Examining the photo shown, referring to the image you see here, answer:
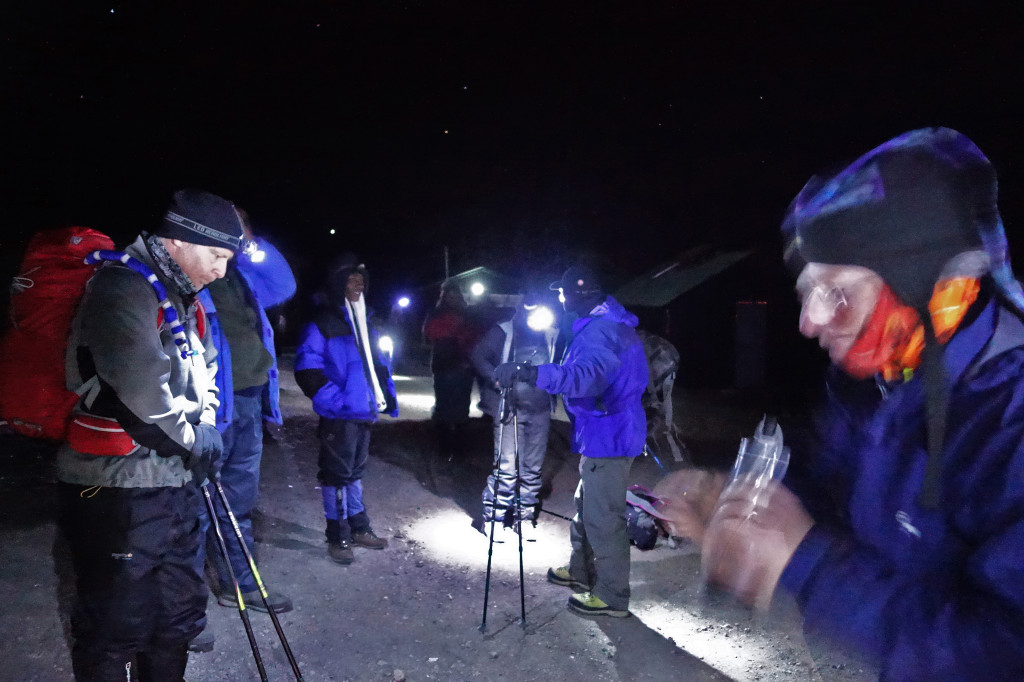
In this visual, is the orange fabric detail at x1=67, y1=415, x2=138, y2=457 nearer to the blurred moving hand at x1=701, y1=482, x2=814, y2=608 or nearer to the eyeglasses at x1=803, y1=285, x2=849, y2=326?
the blurred moving hand at x1=701, y1=482, x2=814, y2=608

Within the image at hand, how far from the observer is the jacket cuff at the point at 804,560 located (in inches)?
57.0

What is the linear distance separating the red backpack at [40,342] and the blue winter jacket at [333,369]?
2786mm

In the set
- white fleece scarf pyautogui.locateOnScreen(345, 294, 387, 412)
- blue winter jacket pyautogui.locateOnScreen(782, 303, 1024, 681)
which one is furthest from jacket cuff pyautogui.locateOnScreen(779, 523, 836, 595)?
white fleece scarf pyautogui.locateOnScreen(345, 294, 387, 412)

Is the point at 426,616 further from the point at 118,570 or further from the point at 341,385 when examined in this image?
the point at 118,570

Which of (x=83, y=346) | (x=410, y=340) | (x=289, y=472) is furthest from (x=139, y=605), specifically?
(x=410, y=340)

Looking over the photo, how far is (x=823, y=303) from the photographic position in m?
1.58

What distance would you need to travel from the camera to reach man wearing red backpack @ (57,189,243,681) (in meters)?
2.64

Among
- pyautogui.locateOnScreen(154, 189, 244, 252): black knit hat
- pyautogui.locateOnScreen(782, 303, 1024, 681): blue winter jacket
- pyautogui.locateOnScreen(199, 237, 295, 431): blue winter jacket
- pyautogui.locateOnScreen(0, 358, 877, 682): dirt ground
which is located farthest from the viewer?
pyautogui.locateOnScreen(199, 237, 295, 431): blue winter jacket

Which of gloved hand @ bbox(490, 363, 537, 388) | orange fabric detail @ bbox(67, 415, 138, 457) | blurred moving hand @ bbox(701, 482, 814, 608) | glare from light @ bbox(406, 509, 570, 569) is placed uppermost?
blurred moving hand @ bbox(701, 482, 814, 608)

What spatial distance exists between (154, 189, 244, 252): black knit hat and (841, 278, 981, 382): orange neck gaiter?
2.79 metres

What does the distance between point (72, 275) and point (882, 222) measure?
303 centimetres

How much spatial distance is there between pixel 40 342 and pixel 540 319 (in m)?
4.65

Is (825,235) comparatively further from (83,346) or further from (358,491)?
(358,491)

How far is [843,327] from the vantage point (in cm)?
156
